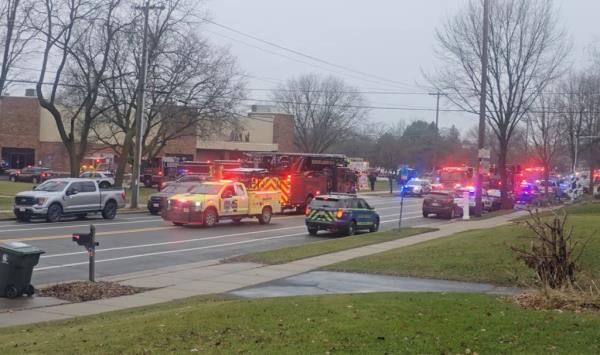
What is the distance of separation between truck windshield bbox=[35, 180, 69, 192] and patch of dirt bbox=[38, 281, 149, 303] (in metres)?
15.7

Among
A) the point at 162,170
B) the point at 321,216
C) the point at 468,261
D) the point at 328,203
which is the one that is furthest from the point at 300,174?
the point at 162,170

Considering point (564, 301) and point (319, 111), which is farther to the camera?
point (319, 111)

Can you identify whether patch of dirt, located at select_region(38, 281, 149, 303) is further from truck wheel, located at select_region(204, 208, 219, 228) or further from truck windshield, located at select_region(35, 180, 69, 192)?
truck windshield, located at select_region(35, 180, 69, 192)

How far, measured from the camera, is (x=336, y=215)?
2436 centimetres

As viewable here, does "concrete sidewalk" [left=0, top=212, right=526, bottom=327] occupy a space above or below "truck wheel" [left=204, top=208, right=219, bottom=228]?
below

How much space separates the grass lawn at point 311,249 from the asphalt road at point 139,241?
1398 mm

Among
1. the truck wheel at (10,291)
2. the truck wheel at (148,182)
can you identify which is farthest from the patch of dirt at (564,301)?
the truck wheel at (148,182)

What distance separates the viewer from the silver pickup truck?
2600 centimetres

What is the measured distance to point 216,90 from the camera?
168 ft

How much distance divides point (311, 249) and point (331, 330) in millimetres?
11346

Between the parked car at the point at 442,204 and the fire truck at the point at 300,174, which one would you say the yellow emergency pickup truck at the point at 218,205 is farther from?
the parked car at the point at 442,204

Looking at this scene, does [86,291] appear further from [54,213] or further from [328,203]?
[54,213]

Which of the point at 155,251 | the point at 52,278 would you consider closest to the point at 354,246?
the point at 155,251

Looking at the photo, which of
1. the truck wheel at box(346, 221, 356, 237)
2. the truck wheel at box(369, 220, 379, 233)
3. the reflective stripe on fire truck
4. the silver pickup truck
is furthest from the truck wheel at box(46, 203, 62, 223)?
the truck wheel at box(369, 220, 379, 233)
